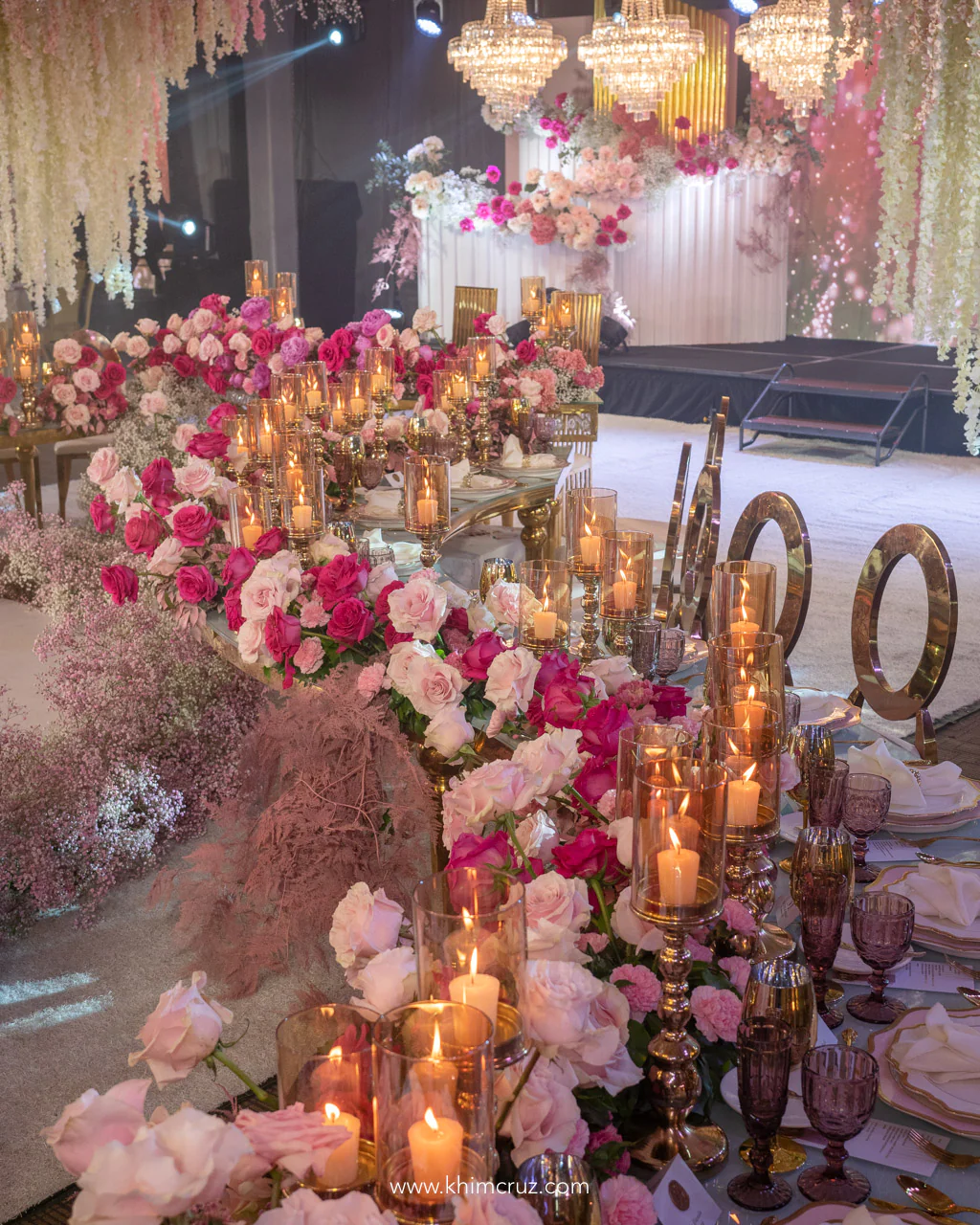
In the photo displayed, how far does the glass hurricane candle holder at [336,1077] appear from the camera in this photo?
3.02 ft

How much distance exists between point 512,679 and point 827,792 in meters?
0.46

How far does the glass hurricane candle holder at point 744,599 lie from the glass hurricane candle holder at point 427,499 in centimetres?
76

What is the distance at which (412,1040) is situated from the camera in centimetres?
89

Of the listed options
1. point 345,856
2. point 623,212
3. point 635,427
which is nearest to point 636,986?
point 345,856

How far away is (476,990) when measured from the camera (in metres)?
1.02

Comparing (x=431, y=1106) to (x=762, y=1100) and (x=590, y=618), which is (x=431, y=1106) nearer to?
(x=762, y=1100)

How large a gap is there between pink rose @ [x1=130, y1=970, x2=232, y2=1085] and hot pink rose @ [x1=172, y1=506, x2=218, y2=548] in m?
1.67

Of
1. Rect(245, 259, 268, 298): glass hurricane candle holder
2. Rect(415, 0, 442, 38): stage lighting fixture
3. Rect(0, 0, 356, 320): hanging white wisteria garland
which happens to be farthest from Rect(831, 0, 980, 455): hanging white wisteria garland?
Rect(415, 0, 442, 38): stage lighting fixture

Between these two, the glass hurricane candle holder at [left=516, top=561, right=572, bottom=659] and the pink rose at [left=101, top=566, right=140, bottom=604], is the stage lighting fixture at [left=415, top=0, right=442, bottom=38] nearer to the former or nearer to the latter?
the pink rose at [left=101, top=566, right=140, bottom=604]

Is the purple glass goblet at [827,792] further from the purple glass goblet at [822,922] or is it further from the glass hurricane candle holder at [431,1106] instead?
the glass hurricane candle holder at [431,1106]

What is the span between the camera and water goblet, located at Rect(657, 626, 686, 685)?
7.69 feet

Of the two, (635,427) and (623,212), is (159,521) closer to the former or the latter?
(635,427)

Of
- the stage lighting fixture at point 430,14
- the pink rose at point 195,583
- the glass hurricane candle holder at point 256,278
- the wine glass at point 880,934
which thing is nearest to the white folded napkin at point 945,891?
the wine glass at point 880,934

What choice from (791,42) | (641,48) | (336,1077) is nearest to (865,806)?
(336,1077)
